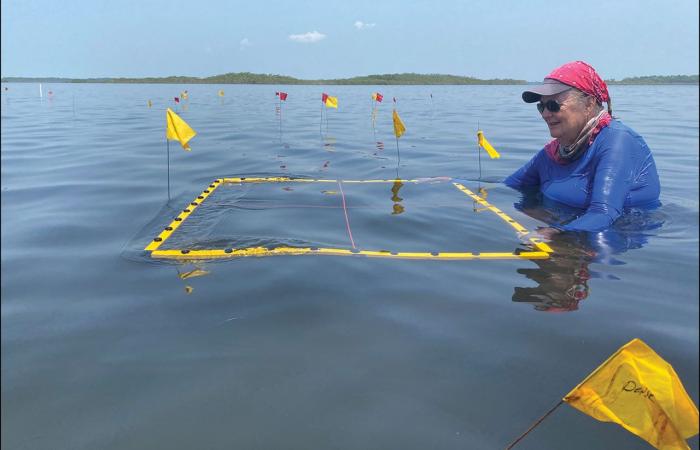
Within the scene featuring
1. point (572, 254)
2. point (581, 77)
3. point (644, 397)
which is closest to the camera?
point (644, 397)

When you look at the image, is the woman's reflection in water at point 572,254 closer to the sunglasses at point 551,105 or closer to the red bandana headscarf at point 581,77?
the sunglasses at point 551,105

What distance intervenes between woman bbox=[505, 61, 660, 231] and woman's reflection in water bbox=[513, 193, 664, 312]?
14 cm

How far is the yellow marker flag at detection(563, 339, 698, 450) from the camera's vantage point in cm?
135

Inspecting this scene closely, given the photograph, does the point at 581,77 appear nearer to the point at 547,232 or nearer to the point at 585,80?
the point at 585,80

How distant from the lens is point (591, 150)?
15.9ft

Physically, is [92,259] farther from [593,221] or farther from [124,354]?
[593,221]

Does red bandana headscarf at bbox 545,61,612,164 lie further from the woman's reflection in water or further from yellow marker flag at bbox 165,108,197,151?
yellow marker flag at bbox 165,108,197,151

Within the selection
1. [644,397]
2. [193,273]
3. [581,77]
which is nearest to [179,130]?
[193,273]

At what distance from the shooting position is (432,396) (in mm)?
2406

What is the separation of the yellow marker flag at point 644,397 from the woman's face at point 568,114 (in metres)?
3.75

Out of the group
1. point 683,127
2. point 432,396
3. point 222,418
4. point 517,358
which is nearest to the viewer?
point 222,418

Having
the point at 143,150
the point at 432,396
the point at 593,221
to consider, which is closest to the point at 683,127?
the point at 593,221

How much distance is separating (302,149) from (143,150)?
375cm

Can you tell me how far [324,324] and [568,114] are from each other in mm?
3252
